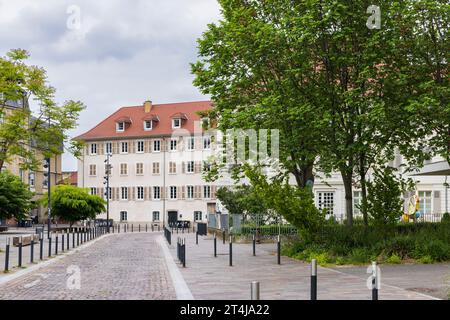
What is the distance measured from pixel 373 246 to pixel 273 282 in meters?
6.59

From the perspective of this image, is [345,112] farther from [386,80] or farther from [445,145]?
[445,145]

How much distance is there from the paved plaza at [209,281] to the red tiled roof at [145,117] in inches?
2404

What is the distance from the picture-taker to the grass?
20.1 m

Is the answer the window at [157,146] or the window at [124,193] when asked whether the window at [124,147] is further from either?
the window at [124,193]

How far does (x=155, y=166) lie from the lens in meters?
82.9

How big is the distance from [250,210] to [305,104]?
21749mm

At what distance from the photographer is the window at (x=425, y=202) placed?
57562 mm

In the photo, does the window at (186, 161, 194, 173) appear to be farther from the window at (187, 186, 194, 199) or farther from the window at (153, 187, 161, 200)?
Answer: the window at (153, 187, 161, 200)

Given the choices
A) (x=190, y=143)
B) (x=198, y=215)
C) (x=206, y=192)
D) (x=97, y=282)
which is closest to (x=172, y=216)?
(x=198, y=215)

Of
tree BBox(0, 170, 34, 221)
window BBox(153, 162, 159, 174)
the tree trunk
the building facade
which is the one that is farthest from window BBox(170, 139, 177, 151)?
the tree trunk

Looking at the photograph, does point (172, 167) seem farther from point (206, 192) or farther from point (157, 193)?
point (206, 192)

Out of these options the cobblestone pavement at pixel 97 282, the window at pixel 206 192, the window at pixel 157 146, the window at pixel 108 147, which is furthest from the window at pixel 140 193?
the cobblestone pavement at pixel 97 282

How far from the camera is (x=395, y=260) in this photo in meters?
19.8
